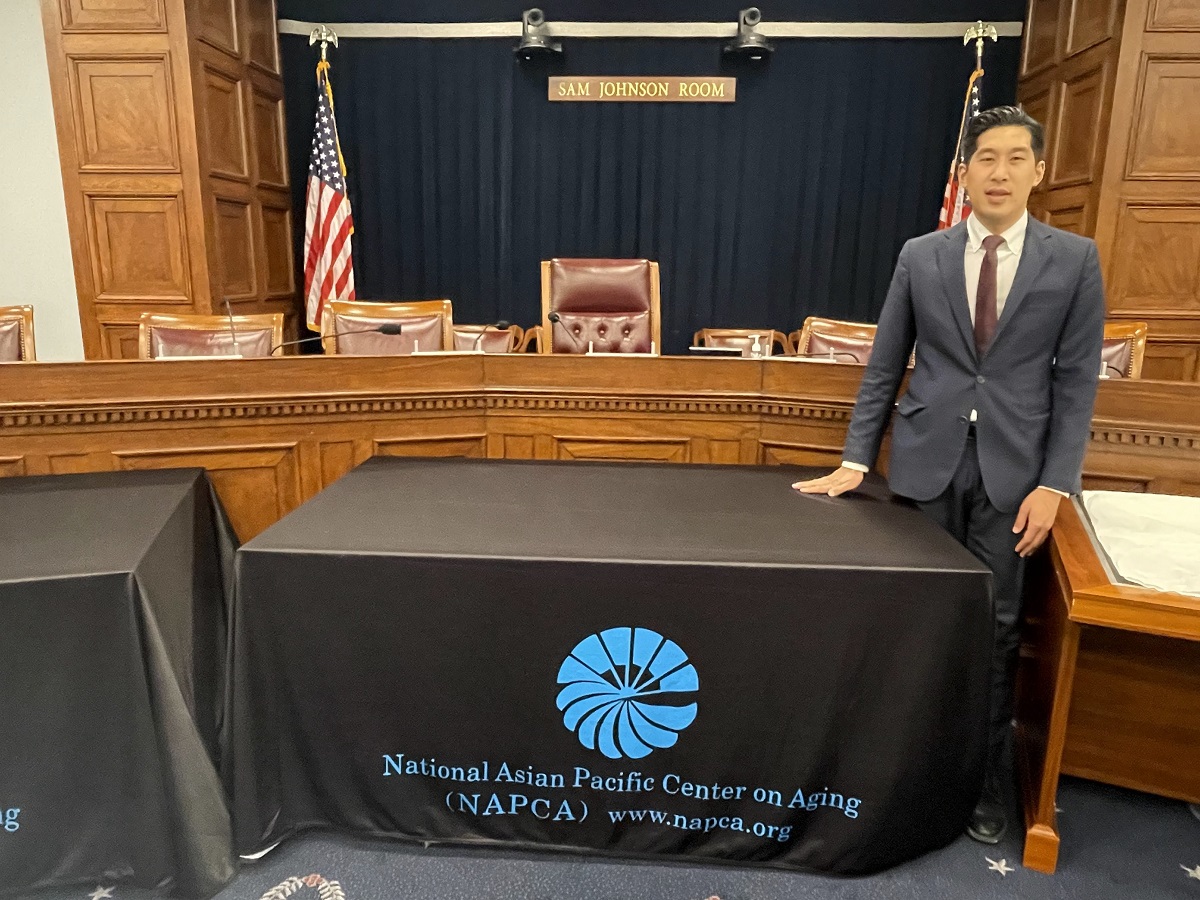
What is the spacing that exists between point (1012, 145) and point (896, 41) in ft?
13.9

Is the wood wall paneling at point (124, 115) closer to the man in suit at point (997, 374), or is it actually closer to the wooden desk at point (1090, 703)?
the man in suit at point (997, 374)

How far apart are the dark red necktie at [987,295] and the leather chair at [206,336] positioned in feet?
6.97

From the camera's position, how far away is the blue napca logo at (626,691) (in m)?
1.22

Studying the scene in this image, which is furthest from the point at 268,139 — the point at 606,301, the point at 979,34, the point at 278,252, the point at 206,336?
the point at 979,34

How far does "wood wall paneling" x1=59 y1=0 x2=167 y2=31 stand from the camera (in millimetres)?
3887

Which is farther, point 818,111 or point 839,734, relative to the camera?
point 818,111

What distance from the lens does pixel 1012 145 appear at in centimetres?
134

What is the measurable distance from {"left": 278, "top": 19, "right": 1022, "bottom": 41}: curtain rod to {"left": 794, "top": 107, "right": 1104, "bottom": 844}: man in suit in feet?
13.4

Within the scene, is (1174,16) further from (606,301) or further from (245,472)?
(245,472)

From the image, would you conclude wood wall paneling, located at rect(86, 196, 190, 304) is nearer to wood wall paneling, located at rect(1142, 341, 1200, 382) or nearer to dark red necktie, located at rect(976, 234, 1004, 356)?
dark red necktie, located at rect(976, 234, 1004, 356)

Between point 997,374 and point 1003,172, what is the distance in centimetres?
37

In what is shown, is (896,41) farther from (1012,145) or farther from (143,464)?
(143,464)

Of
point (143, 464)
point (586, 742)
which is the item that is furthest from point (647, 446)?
point (143, 464)

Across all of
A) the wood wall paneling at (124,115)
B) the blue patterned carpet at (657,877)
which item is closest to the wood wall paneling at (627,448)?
the blue patterned carpet at (657,877)
